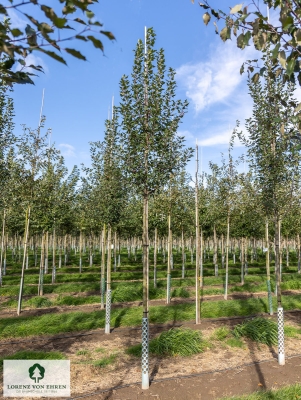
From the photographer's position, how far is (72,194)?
2041 cm

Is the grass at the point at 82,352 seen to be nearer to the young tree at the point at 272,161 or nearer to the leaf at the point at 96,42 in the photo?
the young tree at the point at 272,161

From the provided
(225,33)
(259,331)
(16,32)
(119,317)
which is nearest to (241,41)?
(225,33)

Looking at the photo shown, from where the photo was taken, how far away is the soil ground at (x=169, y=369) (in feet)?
22.6

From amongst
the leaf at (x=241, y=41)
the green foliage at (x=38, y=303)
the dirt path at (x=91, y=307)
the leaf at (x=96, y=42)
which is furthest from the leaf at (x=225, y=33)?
the green foliage at (x=38, y=303)

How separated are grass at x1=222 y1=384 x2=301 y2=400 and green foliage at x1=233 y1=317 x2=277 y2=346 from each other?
340cm

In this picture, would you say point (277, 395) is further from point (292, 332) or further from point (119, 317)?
point (119, 317)

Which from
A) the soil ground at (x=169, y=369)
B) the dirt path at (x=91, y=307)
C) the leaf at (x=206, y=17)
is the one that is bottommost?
the dirt path at (x=91, y=307)

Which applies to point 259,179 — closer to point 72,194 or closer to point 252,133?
point 252,133

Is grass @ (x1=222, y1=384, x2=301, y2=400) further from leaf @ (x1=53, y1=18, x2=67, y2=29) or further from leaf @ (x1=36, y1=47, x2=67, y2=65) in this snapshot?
leaf @ (x1=53, y1=18, x2=67, y2=29)

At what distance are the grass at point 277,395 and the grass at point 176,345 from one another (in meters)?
2.81

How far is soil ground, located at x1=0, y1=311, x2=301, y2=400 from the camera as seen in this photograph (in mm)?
6879

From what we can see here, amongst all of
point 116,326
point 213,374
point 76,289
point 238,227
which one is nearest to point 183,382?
point 213,374

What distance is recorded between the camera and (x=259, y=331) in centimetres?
1039

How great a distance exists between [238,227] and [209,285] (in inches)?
186
